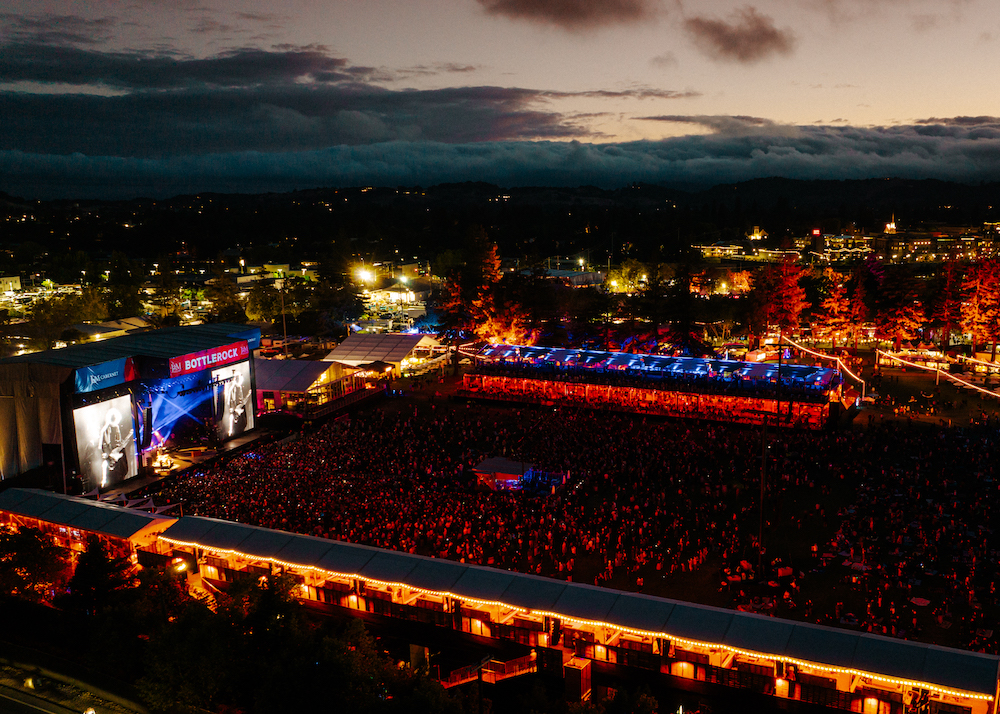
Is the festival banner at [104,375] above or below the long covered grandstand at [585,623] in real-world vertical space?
above

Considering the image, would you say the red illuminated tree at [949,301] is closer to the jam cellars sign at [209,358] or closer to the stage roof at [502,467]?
the stage roof at [502,467]

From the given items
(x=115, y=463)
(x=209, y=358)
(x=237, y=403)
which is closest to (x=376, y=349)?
(x=237, y=403)

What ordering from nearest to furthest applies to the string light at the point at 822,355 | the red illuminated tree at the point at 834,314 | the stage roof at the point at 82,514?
the stage roof at the point at 82,514 → the string light at the point at 822,355 → the red illuminated tree at the point at 834,314

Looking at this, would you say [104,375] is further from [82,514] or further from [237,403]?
[82,514]

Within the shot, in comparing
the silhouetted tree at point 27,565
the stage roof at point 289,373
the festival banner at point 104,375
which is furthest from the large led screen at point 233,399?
the silhouetted tree at point 27,565

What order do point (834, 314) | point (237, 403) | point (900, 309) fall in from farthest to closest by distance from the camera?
point (834, 314), point (900, 309), point (237, 403)

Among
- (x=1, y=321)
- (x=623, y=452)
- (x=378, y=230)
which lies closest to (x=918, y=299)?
(x=623, y=452)
